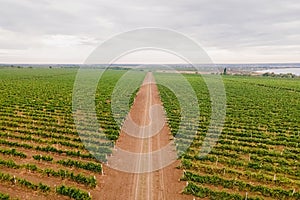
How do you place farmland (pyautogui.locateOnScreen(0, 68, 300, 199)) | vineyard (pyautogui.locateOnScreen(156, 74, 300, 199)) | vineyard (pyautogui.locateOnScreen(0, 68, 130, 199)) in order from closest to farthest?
vineyard (pyautogui.locateOnScreen(0, 68, 130, 199)) → farmland (pyautogui.locateOnScreen(0, 68, 300, 199)) → vineyard (pyautogui.locateOnScreen(156, 74, 300, 199))

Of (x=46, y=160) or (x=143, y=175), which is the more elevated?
(x=46, y=160)

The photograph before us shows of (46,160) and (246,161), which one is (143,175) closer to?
(46,160)

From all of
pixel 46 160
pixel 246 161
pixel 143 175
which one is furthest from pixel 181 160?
pixel 46 160

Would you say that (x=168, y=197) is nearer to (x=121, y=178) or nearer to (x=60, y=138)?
(x=121, y=178)

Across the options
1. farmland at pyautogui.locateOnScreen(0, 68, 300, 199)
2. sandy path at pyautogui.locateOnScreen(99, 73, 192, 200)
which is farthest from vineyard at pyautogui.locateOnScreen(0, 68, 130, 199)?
sandy path at pyautogui.locateOnScreen(99, 73, 192, 200)

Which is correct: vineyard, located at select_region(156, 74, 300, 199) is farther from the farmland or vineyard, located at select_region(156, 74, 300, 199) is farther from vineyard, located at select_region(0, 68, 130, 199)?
vineyard, located at select_region(0, 68, 130, 199)

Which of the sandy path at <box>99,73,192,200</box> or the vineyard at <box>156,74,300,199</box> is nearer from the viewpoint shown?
the sandy path at <box>99,73,192,200</box>

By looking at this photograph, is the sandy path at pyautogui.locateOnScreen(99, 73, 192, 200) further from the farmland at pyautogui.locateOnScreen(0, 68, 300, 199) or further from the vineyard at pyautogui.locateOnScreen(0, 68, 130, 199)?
the vineyard at pyautogui.locateOnScreen(0, 68, 130, 199)

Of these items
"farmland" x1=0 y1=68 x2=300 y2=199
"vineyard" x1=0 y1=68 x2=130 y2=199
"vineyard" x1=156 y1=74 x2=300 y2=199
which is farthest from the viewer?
"vineyard" x1=156 y1=74 x2=300 y2=199

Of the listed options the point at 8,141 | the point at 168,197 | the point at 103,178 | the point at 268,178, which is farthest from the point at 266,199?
the point at 8,141

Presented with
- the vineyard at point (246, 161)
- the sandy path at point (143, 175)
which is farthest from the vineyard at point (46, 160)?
the vineyard at point (246, 161)

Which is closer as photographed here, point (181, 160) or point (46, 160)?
point (46, 160)

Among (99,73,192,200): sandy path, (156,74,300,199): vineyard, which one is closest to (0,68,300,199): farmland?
(156,74,300,199): vineyard

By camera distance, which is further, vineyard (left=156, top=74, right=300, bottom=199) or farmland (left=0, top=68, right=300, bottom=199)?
vineyard (left=156, top=74, right=300, bottom=199)
